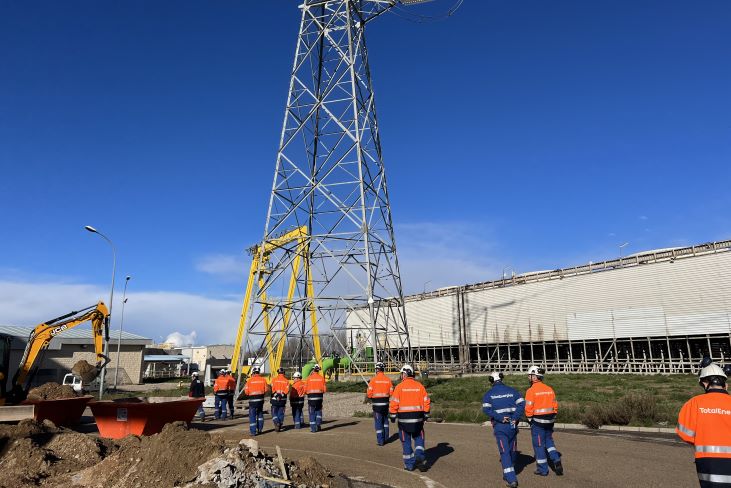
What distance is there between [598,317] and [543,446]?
3657 cm

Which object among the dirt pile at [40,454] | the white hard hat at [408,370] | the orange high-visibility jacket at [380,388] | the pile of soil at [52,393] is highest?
the white hard hat at [408,370]

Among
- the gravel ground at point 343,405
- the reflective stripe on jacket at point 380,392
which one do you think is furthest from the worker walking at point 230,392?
the reflective stripe on jacket at point 380,392

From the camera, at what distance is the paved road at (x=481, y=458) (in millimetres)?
8195

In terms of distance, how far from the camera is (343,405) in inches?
824

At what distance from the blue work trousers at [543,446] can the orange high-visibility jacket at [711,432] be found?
12.5 ft

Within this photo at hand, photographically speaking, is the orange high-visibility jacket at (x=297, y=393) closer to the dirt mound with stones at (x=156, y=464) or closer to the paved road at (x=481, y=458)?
the paved road at (x=481, y=458)

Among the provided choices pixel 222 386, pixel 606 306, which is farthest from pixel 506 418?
pixel 606 306

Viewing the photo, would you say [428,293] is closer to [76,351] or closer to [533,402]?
[76,351]

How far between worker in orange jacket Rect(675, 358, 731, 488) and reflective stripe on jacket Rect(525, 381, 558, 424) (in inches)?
140

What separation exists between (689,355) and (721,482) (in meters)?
37.3

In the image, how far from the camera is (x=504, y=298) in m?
48.9

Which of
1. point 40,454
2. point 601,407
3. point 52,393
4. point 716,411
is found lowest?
point 40,454

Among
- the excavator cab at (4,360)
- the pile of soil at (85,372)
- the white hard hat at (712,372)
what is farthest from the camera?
the pile of soil at (85,372)

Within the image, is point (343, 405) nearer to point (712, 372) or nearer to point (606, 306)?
point (712, 372)
